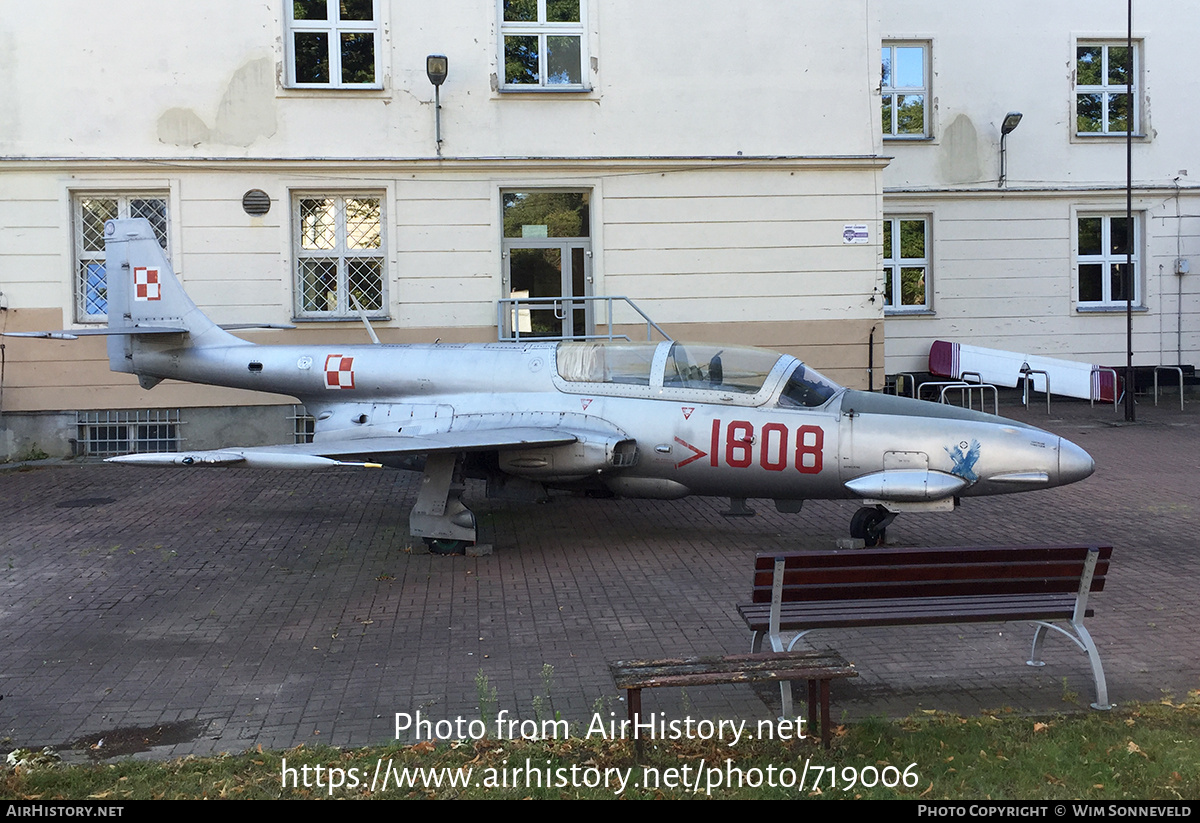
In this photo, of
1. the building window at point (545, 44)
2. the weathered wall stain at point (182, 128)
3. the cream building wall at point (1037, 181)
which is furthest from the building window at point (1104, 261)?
the weathered wall stain at point (182, 128)

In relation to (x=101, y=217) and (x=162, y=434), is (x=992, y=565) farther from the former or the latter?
(x=101, y=217)

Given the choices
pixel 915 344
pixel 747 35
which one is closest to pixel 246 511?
pixel 747 35

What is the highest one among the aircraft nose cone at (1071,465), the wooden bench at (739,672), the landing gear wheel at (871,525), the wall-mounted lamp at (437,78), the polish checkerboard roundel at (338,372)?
the wall-mounted lamp at (437,78)

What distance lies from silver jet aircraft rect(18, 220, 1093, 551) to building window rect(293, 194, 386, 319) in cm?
527

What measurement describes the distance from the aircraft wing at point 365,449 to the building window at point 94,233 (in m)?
7.90

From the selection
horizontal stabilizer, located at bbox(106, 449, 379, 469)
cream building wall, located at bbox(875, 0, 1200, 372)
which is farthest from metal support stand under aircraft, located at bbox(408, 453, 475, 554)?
cream building wall, located at bbox(875, 0, 1200, 372)

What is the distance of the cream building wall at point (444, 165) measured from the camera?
15.2 metres

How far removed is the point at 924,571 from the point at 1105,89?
65.3ft

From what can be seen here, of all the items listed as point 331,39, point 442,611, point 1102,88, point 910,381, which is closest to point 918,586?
point 442,611

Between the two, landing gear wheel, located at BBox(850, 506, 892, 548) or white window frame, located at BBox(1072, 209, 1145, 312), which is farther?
white window frame, located at BBox(1072, 209, 1145, 312)

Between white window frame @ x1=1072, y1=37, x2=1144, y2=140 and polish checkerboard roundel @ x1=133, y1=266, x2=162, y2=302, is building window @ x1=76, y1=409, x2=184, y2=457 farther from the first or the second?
white window frame @ x1=1072, y1=37, x2=1144, y2=140

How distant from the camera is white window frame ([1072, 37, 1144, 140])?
2092cm

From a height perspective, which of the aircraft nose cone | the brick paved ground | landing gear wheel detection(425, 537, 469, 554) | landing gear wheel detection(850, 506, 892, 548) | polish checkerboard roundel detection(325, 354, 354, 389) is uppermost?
polish checkerboard roundel detection(325, 354, 354, 389)

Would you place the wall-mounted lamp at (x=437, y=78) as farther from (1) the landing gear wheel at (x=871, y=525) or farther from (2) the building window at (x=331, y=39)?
(1) the landing gear wheel at (x=871, y=525)
